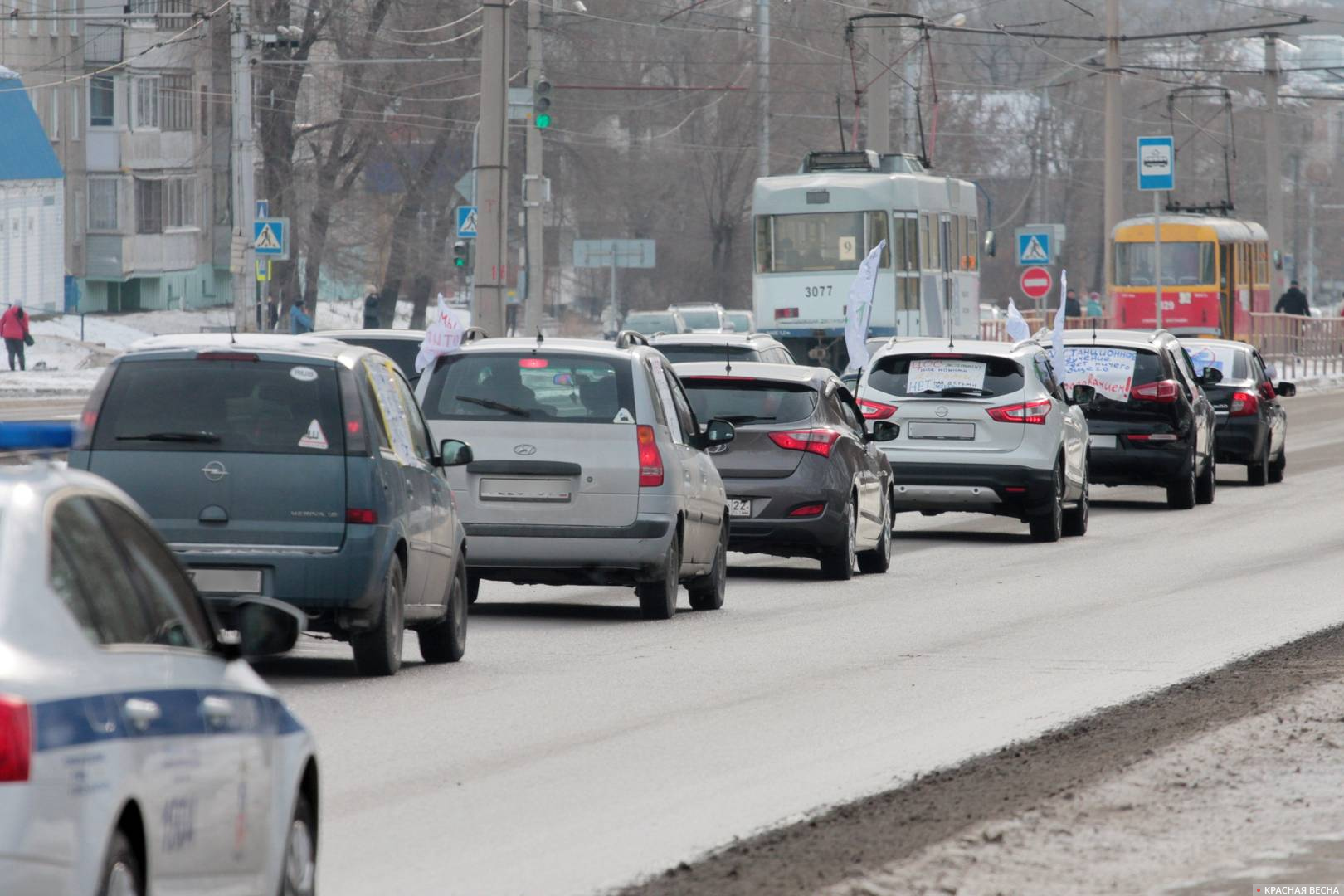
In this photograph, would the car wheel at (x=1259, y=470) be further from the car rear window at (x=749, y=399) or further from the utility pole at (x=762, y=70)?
the utility pole at (x=762, y=70)

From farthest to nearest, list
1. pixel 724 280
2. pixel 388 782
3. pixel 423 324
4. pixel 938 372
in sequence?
pixel 724 280 < pixel 423 324 < pixel 938 372 < pixel 388 782

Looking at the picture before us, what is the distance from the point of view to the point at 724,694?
36.4 ft

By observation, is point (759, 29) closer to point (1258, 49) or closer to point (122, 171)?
point (122, 171)

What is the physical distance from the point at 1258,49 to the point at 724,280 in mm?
68674

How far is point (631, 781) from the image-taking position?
860cm

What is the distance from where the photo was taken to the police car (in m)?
4.19

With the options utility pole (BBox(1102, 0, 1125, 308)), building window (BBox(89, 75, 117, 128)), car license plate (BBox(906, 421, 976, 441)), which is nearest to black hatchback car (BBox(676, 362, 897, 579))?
car license plate (BBox(906, 421, 976, 441))

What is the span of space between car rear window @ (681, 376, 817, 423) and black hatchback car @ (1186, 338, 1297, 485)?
11.1 metres

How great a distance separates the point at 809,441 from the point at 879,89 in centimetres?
2409

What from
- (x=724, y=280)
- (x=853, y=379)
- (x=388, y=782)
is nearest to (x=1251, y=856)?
(x=388, y=782)

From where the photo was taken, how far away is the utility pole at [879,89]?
3997 centimetres

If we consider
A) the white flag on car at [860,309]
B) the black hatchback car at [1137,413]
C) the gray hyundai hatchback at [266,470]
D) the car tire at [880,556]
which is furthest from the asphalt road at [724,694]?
the white flag on car at [860,309]

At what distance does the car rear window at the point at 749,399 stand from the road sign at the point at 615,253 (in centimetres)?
4188

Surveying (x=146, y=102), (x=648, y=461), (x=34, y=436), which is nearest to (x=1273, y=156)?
(x=146, y=102)
